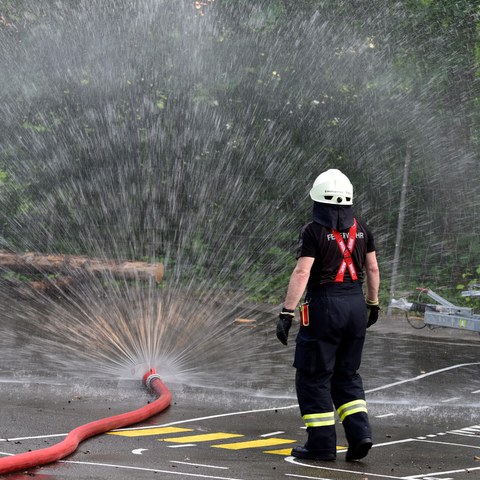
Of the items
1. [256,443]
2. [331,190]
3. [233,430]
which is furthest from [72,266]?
[331,190]

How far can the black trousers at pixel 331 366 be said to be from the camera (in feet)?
21.9

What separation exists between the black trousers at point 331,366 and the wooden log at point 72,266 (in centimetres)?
1017

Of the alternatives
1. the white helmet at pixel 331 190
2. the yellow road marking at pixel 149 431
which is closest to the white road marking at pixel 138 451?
the yellow road marking at pixel 149 431

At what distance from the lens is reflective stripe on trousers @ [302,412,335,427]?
6.64 metres

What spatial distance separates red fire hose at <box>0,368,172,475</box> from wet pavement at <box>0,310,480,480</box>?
2.2 inches

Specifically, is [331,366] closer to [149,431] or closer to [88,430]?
[149,431]

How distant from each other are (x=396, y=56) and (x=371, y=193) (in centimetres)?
289

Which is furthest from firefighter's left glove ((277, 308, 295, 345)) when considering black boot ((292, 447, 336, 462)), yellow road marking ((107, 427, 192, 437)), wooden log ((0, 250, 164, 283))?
wooden log ((0, 250, 164, 283))

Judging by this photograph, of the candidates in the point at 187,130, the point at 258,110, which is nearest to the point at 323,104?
the point at 258,110

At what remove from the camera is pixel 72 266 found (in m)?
19.4

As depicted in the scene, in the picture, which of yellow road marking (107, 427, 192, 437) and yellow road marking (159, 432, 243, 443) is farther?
yellow road marking (107, 427, 192, 437)

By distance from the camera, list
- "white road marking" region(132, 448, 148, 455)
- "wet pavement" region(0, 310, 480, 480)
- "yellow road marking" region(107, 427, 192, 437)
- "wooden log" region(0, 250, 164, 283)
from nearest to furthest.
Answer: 1. "wet pavement" region(0, 310, 480, 480)
2. "white road marking" region(132, 448, 148, 455)
3. "yellow road marking" region(107, 427, 192, 437)
4. "wooden log" region(0, 250, 164, 283)

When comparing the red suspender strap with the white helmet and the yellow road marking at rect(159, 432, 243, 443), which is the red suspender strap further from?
the yellow road marking at rect(159, 432, 243, 443)

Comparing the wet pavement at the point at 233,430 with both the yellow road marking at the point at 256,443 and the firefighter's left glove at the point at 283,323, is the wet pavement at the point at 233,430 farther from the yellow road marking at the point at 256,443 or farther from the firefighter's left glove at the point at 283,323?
the firefighter's left glove at the point at 283,323
